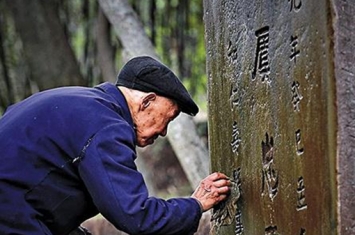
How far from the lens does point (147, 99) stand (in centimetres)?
314

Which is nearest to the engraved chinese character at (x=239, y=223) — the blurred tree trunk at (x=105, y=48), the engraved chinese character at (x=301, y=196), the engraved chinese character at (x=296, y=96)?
the engraved chinese character at (x=301, y=196)

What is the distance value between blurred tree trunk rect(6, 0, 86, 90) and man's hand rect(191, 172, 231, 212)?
4.28 m

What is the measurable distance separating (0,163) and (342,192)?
1235 millimetres

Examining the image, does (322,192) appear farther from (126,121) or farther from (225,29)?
(225,29)

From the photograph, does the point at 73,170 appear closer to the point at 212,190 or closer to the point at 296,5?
the point at 212,190

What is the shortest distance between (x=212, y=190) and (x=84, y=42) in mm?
5325

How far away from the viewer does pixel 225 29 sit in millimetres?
3512

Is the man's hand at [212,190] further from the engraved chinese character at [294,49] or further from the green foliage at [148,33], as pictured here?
the green foliage at [148,33]

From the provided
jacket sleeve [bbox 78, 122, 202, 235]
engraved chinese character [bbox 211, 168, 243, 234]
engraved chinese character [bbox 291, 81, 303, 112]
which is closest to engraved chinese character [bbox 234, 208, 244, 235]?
engraved chinese character [bbox 211, 168, 243, 234]

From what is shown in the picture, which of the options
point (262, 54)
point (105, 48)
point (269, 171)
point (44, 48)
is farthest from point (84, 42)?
point (269, 171)

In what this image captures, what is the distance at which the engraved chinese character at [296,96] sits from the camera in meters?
2.68

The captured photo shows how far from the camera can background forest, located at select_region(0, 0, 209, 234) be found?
743 cm

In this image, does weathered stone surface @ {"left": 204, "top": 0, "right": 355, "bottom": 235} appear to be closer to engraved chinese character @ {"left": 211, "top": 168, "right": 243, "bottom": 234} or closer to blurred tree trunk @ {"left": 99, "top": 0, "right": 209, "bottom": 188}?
engraved chinese character @ {"left": 211, "top": 168, "right": 243, "bottom": 234}

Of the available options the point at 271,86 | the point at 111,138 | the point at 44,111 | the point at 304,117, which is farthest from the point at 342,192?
the point at 44,111
